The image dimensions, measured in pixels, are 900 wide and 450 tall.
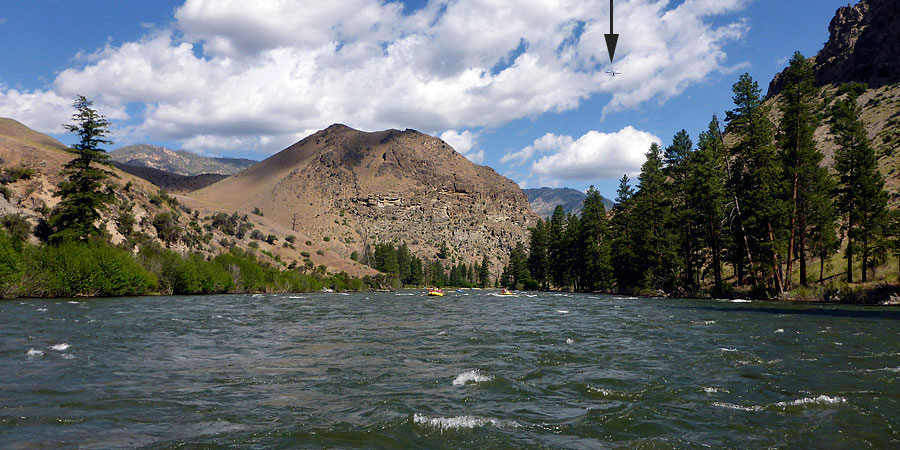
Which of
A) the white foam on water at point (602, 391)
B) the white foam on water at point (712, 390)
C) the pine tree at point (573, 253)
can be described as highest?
the pine tree at point (573, 253)

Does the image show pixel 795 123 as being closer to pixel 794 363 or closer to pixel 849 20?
pixel 794 363

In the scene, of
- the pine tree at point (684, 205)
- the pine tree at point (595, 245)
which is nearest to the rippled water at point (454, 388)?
the pine tree at point (684, 205)

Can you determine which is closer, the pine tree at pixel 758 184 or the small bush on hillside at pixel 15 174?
the pine tree at pixel 758 184

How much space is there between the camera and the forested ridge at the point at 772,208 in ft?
133

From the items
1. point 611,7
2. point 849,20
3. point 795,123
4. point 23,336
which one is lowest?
point 23,336

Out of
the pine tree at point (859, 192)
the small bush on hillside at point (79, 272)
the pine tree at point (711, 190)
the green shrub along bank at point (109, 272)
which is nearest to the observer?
the pine tree at point (859, 192)

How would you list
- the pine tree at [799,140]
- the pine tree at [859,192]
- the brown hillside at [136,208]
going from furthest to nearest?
the brown hillside at [136,208] < the pine tree at [859,192] < the pine tree at [799,140]

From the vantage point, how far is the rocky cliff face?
10100 cm

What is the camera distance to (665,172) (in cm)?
6450

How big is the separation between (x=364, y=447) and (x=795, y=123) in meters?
46.6

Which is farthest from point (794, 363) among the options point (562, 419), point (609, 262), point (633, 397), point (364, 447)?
point (609, 262)

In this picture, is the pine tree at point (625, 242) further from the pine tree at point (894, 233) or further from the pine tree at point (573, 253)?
the pine tree at point (894, 233)

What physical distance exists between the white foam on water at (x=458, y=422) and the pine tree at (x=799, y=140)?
41.3 metres

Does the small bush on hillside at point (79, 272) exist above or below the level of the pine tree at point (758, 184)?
below
